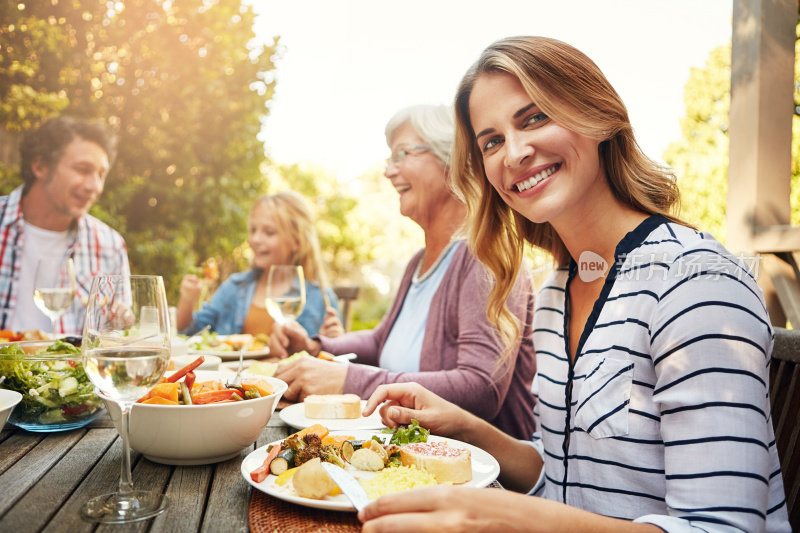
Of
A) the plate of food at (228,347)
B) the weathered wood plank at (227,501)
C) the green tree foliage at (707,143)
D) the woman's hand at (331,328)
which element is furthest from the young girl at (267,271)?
the green tree foliage at (707,143)

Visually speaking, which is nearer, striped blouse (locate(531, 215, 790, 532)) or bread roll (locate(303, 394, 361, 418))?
striped blouse (locate(531, 215, 790, 532))

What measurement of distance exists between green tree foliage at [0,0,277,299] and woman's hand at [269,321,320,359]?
110 inches

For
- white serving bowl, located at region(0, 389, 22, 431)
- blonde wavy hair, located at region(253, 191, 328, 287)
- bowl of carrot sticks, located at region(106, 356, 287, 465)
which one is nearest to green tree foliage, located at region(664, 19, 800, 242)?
blonde wavy hair, located at region(253, 191, 328, 287)

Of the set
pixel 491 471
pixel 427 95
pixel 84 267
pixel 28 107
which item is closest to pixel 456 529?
pixel 491 471

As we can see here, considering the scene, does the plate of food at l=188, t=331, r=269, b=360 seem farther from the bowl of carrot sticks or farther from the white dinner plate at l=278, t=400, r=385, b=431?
the bowl of carrot sticks

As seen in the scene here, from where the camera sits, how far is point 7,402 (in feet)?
3.73

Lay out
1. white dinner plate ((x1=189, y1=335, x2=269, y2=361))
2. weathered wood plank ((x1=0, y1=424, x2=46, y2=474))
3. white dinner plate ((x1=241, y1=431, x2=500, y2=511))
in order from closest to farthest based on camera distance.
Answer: white dinner plate ((x1=241, y1=431, x2=500, y2=511)), weathered wood plank ((x1=0, y1=424, x2=46, y2=474)), white dinner plate ((x1=189, y1=335, x2=269, y2=361))

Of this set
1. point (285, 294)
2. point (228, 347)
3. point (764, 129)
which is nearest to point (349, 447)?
point (285, 294)

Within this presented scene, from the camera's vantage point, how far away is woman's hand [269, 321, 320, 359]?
7.61 feet

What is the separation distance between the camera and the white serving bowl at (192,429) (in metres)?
1.00

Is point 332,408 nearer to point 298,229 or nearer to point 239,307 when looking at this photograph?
point 239,307

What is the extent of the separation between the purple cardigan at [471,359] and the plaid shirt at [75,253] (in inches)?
90.6

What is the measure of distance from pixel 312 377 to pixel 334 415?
29 cm

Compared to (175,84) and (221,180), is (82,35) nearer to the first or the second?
(175,84)
